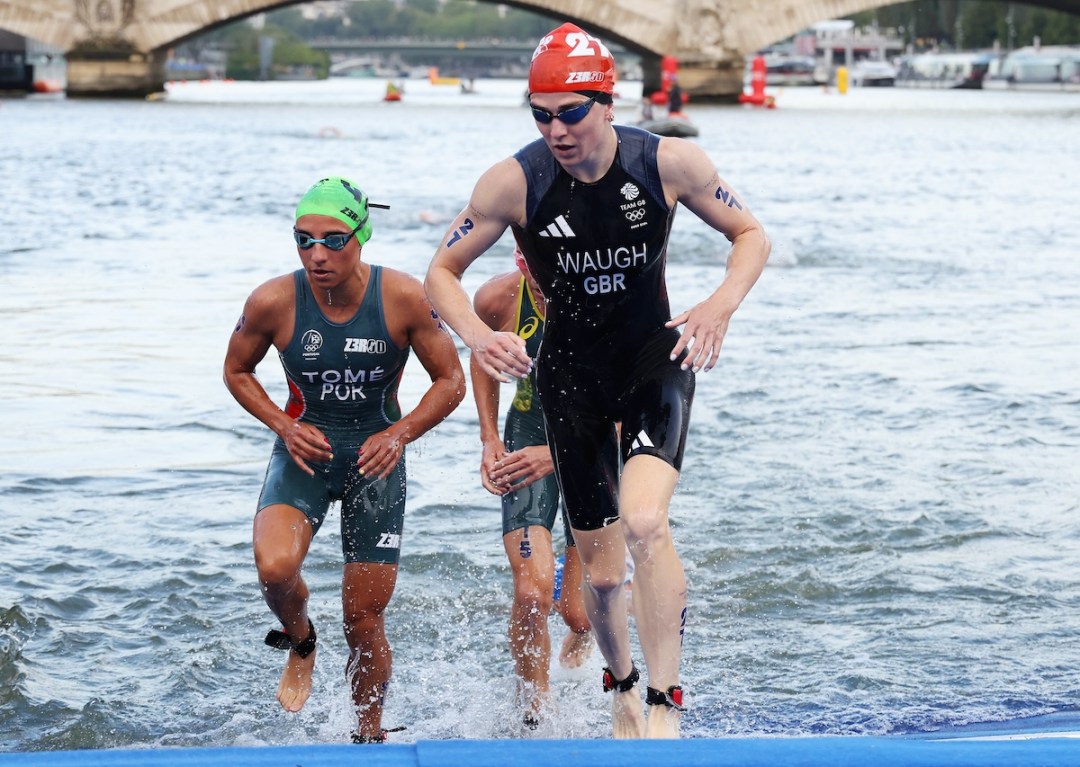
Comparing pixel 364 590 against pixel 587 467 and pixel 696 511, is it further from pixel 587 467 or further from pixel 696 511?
pixel 696 511

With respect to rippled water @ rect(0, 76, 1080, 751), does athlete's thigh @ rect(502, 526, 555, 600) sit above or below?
above

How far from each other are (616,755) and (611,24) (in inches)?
2862

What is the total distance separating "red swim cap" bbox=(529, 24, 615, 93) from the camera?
18.2ft

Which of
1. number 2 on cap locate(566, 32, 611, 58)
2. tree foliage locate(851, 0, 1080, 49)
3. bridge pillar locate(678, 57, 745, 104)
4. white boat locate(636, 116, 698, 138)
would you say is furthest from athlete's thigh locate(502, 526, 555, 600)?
tree foliage locate(851, 0, 1080, 49)

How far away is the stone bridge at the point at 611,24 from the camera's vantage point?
7438 centimetres

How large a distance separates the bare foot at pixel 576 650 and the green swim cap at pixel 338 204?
2346mm

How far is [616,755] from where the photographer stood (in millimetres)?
3654

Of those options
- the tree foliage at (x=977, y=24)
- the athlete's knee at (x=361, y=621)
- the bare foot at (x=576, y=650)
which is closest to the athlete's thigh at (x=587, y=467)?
the athlete's knee at (x=361, y=621)

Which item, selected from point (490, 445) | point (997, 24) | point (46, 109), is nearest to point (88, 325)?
point (490, 445)

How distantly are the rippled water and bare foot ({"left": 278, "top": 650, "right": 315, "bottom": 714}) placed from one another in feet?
0.82

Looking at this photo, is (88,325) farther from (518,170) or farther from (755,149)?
(755,149)

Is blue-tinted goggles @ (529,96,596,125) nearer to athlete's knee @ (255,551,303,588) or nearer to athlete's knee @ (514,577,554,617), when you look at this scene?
athlete's knee @ (255,551,303,588)

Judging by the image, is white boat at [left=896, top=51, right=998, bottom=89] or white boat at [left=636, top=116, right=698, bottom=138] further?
white boat at [left=896, top=51, right=998, bottom=89]

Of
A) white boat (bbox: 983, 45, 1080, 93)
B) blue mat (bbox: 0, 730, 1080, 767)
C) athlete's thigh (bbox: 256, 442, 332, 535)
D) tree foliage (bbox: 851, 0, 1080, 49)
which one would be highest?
tree foliage (bbox: 851, 0, 1080, 49)
